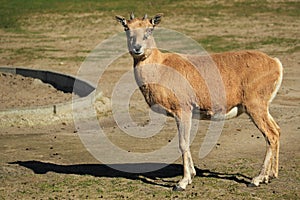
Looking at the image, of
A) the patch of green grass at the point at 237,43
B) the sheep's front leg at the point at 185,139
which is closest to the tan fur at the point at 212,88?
the sheep's front leg at the point at 185,139

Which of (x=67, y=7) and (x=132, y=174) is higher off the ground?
(x=132, y=174)

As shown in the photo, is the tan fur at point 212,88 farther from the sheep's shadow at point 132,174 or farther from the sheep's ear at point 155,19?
the sheep's shadow at point 132,174

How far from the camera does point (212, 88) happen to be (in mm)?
10344

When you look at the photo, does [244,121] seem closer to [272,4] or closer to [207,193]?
[207,193]

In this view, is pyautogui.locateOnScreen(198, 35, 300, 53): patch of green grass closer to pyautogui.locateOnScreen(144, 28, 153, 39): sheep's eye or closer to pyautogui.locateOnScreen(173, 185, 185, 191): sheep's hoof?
pyautogui.locateOnScreen(144, 28, 153, 39): sheep's eye

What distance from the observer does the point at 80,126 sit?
45.8 ft

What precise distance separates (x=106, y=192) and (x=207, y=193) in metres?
1.25

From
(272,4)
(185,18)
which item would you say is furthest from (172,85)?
(272,4)

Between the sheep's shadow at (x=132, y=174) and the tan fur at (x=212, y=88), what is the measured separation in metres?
0.36

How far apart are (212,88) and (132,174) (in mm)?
1626

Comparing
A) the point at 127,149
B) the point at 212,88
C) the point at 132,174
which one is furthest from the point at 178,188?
the point at 127,149

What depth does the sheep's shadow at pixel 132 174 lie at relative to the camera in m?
10.5

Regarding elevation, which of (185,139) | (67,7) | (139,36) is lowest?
(67,7)

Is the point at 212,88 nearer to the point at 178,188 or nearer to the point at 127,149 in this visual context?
the point at 178,188
